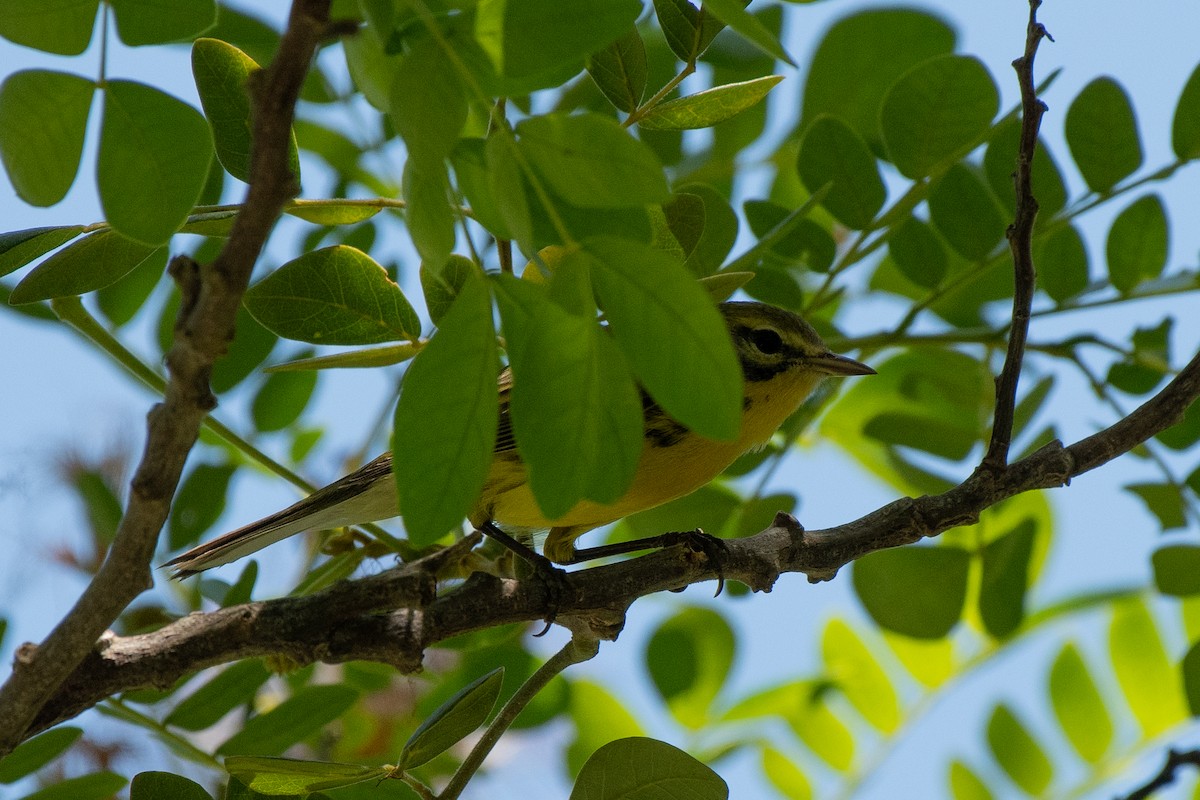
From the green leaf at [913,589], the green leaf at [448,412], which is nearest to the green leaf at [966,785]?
the green leaf at [913,589]

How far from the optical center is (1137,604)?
362 cm

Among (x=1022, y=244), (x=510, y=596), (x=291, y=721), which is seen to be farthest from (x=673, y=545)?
(x=1022, y=244)

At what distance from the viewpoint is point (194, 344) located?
55.0 inches

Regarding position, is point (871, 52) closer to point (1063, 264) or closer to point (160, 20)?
point (1063, 264)

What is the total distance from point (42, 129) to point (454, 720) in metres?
1.17

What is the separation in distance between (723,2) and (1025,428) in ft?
6.37

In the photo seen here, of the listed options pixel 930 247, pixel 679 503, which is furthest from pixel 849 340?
pixel 679 503

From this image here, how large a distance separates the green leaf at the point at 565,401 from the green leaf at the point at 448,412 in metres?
0.04

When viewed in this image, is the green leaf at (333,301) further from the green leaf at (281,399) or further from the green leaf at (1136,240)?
the green leaf at (1136,240)

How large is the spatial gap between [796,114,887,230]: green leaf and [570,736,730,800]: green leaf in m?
1.43

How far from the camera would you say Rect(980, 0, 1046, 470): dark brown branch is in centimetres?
208

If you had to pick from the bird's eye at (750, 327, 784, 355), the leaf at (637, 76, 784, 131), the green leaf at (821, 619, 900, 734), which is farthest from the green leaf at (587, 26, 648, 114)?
the green leaf at (821, 619, 900, 734)

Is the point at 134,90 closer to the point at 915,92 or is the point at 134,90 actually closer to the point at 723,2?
the point at 723,2

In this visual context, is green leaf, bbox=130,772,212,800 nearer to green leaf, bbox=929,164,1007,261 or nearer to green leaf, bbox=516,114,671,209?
green leaf, bbox=516,114,671,209
